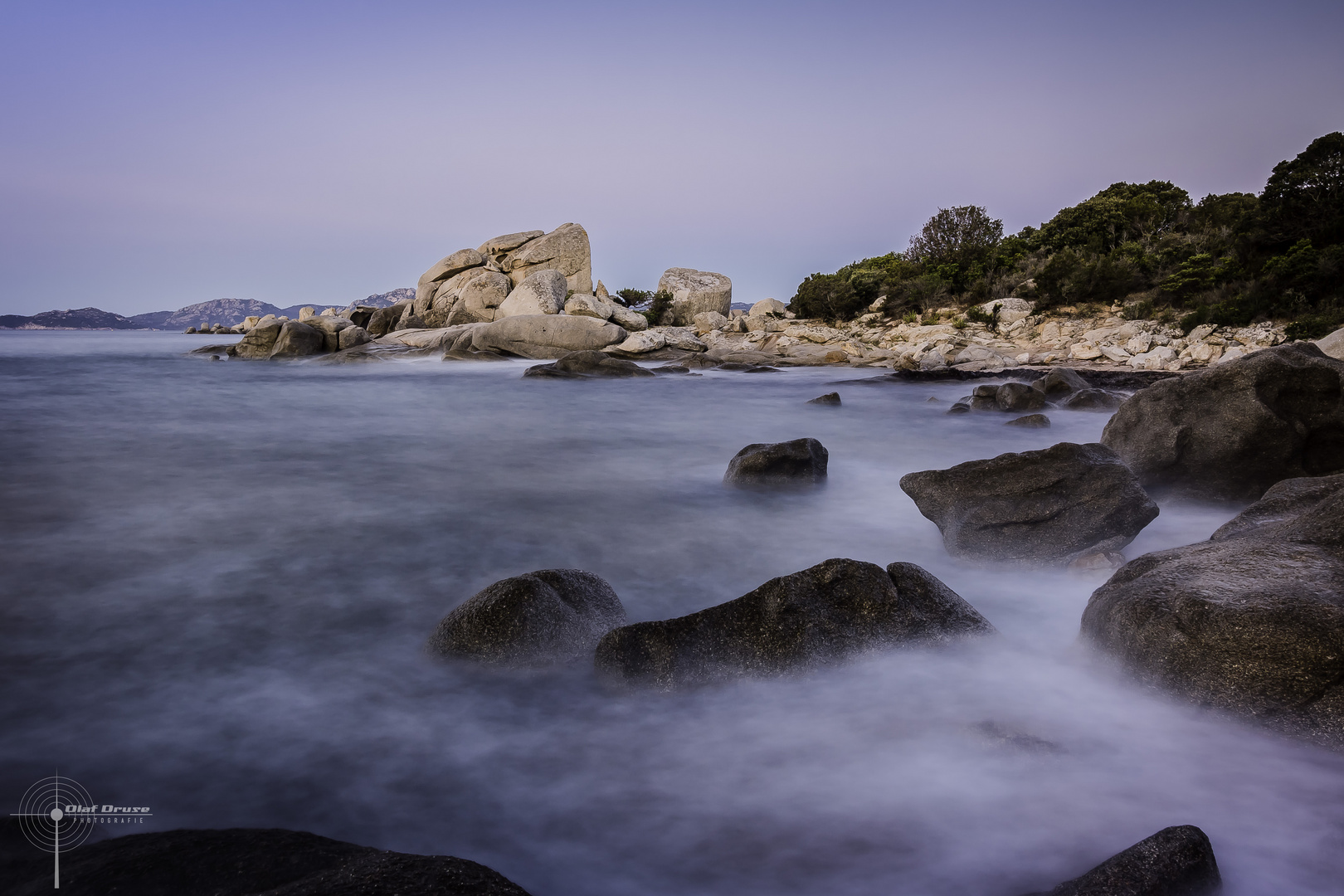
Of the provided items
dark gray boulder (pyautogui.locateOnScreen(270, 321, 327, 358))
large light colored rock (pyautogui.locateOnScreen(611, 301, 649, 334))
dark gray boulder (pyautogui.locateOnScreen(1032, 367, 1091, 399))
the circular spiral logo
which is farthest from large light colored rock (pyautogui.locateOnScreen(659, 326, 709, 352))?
the circular spiral logo

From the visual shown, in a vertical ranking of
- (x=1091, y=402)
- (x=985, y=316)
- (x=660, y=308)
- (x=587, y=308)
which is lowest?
(x=1091, y=402)

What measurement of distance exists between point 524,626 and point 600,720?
0.64m

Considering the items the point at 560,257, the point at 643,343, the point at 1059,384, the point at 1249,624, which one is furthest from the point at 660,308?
the point at 1249,624

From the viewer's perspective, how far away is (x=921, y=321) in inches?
1050

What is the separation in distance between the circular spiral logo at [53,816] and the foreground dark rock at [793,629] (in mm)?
1899

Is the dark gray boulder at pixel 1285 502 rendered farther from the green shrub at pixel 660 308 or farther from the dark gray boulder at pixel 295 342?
the green shrub at pixel 660 308

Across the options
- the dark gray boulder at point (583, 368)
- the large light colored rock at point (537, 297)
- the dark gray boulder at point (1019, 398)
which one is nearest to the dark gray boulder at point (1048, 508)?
the dark gray boulder at point (1019, 398)

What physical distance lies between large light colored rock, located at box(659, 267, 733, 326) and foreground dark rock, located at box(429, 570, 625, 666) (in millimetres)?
33385

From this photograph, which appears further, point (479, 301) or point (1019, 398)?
point (479, 301)

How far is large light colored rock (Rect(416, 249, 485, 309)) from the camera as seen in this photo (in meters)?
36.9

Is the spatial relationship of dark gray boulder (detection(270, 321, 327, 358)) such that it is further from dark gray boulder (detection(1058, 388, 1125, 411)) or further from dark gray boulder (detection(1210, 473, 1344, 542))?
dark gray boulder (detection(1210, 473, 1344, 542))

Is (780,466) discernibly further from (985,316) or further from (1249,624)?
(985,316)

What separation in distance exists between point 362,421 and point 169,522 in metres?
6.47
